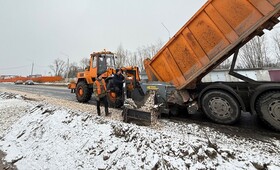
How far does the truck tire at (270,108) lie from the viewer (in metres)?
3.88

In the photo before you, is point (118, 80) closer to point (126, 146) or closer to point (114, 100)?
point (114, 100)

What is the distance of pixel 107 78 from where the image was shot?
6883 mm

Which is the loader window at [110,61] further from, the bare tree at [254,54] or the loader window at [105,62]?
the bare tree at [254,54]

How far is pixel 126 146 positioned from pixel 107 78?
373 cm

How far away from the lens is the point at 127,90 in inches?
262

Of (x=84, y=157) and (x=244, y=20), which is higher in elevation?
(x=244, y=20)

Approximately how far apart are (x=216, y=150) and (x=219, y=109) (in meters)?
1.81

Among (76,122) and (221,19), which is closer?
(221,19)

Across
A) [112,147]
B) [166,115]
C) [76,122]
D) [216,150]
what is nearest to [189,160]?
[216,150]

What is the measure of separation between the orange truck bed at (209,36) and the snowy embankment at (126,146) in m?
1.64

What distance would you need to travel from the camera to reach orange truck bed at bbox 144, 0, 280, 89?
3740 millimetres

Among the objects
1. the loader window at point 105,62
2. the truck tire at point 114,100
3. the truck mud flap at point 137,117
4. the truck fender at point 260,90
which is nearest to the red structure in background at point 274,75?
the truck fender at point 260,90

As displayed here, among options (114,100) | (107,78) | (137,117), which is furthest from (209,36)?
(114,100)

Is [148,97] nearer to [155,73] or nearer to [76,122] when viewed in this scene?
[155,73]
